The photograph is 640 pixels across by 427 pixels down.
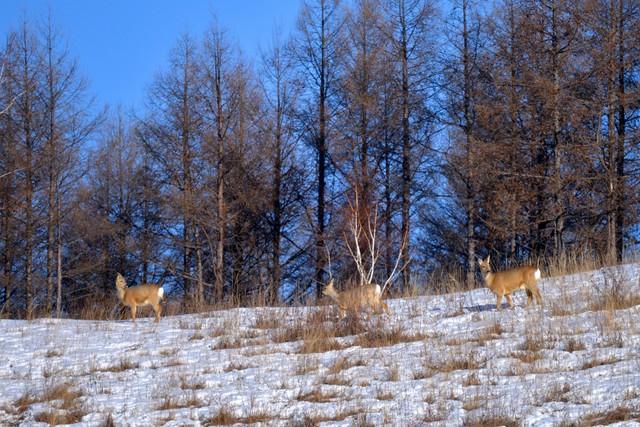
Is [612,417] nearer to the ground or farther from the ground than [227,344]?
nearer to the ground

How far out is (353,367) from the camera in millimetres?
9477

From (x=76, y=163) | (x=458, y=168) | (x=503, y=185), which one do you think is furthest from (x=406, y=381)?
(x=76, y=163)

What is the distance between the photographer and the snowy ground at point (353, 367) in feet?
24.7

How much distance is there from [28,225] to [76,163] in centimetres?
245

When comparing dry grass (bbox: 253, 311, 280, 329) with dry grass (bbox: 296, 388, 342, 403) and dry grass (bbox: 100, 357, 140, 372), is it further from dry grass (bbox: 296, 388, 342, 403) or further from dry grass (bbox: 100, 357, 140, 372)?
dry grass (bbox: 296, 388, 342, 403)

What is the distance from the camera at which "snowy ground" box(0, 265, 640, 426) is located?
7539 millimetres

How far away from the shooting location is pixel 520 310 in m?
12.2

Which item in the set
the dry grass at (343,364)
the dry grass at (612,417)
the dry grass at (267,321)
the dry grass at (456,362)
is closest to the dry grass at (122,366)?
the dry grass at (343,364)

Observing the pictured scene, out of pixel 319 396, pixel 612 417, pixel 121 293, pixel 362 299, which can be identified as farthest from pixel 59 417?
pixel 121 293

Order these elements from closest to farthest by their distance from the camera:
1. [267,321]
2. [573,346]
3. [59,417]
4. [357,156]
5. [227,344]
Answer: [59,417], [573,346], [227,344], [267,321], [357,156]

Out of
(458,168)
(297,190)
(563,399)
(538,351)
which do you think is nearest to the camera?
(563,399)

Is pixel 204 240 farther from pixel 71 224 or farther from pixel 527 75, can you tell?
pixel 527 75

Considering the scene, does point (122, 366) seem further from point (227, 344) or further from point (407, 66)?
point (407, 66)

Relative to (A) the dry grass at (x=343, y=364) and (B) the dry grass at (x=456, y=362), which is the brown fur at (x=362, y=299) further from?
(B) the dry grass at (x=456, y=362)
